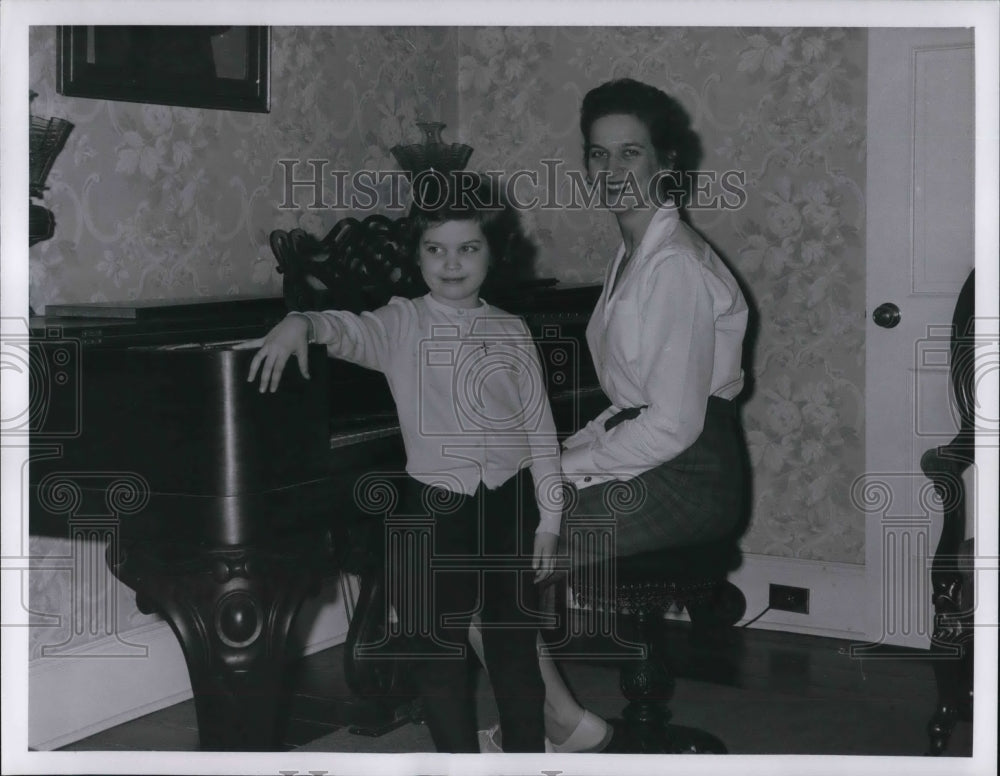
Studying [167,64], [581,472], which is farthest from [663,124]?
[167,64]

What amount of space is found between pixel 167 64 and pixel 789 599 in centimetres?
150

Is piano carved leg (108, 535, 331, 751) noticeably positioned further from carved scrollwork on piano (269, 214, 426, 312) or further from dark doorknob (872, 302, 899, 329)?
dark doorknob (872, 302, 899, 329)

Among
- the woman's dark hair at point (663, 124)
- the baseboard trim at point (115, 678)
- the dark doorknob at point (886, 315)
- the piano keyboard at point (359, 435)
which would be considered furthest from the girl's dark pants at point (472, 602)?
the dark doorknob at point (886, 315)

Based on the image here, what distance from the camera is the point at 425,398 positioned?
1.98 metres

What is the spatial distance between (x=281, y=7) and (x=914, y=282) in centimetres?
122

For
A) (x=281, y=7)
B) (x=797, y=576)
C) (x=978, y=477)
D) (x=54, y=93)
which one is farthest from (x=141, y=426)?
(x=978, y=477)

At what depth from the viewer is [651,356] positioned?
2.00m

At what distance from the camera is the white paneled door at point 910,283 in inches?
78.5

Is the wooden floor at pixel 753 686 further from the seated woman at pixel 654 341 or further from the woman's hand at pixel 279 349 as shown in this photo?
the woman's hand at pixel 279 349

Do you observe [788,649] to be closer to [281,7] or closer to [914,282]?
[914,282]

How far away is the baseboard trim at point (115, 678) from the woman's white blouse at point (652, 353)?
0.58 metres

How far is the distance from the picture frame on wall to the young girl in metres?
0.42

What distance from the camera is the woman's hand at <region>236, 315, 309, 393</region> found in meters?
1.71

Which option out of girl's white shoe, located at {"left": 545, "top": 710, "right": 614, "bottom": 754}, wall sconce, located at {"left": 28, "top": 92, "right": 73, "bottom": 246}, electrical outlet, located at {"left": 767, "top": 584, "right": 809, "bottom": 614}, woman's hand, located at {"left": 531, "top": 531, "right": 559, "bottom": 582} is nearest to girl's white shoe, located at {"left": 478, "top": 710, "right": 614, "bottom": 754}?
girl's white shoe, located at {"left": 545, "top": 710, "right": 614, "bottom": 754}
